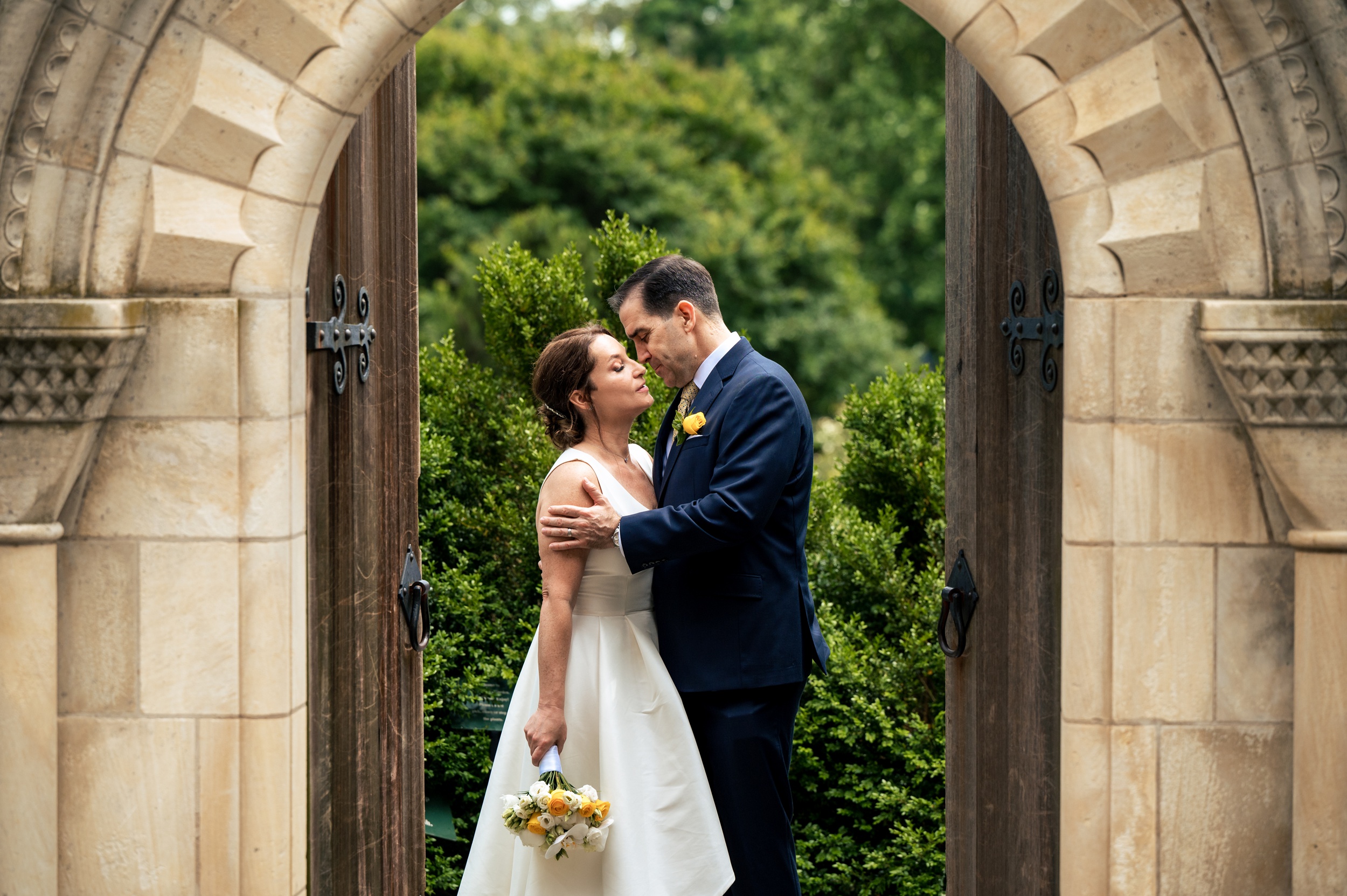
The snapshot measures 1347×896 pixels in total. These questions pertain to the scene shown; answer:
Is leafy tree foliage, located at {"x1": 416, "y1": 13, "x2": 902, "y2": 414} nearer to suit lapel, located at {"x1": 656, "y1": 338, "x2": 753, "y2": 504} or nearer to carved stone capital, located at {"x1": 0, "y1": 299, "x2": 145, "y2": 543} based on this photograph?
suit lapel, located at {"x1": 656, "y1": 338, "x2": 753, "y2": 504}

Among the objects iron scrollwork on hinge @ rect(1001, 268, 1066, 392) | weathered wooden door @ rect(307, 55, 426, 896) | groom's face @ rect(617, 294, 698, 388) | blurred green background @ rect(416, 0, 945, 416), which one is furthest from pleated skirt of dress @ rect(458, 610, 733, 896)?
blurred green background @ rect(416, 0, 945, 416)

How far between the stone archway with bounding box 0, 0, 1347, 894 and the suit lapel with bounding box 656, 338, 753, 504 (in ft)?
3.44

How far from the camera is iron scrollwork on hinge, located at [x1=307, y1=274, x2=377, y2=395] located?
3.22 metres

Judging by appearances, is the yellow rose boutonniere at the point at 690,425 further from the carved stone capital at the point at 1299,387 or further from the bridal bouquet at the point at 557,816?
the carved stone capital at the point at 1299,387

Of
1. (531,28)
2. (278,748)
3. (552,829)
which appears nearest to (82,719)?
(278,748)

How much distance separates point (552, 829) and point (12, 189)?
1.86 metres

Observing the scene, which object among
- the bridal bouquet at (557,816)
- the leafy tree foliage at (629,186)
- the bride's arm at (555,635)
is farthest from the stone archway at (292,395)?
the leafy tree foliage at (629,186)

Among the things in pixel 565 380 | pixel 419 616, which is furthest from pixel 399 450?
pixel 565 380

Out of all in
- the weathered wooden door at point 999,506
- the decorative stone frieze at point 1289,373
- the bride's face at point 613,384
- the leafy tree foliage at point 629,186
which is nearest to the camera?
the decorative stone frieze at point 1289,373

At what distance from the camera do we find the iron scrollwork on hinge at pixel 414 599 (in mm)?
3811

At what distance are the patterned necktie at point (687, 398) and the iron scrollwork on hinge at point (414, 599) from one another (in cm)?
93

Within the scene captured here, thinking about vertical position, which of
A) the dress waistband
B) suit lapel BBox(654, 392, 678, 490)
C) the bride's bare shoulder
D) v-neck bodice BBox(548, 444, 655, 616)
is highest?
suit lapel BBox(654, 392, 678, 490)

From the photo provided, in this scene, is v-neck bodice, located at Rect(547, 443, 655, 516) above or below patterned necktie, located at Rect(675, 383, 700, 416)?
below

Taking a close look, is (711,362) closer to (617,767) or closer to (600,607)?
(600,607)
